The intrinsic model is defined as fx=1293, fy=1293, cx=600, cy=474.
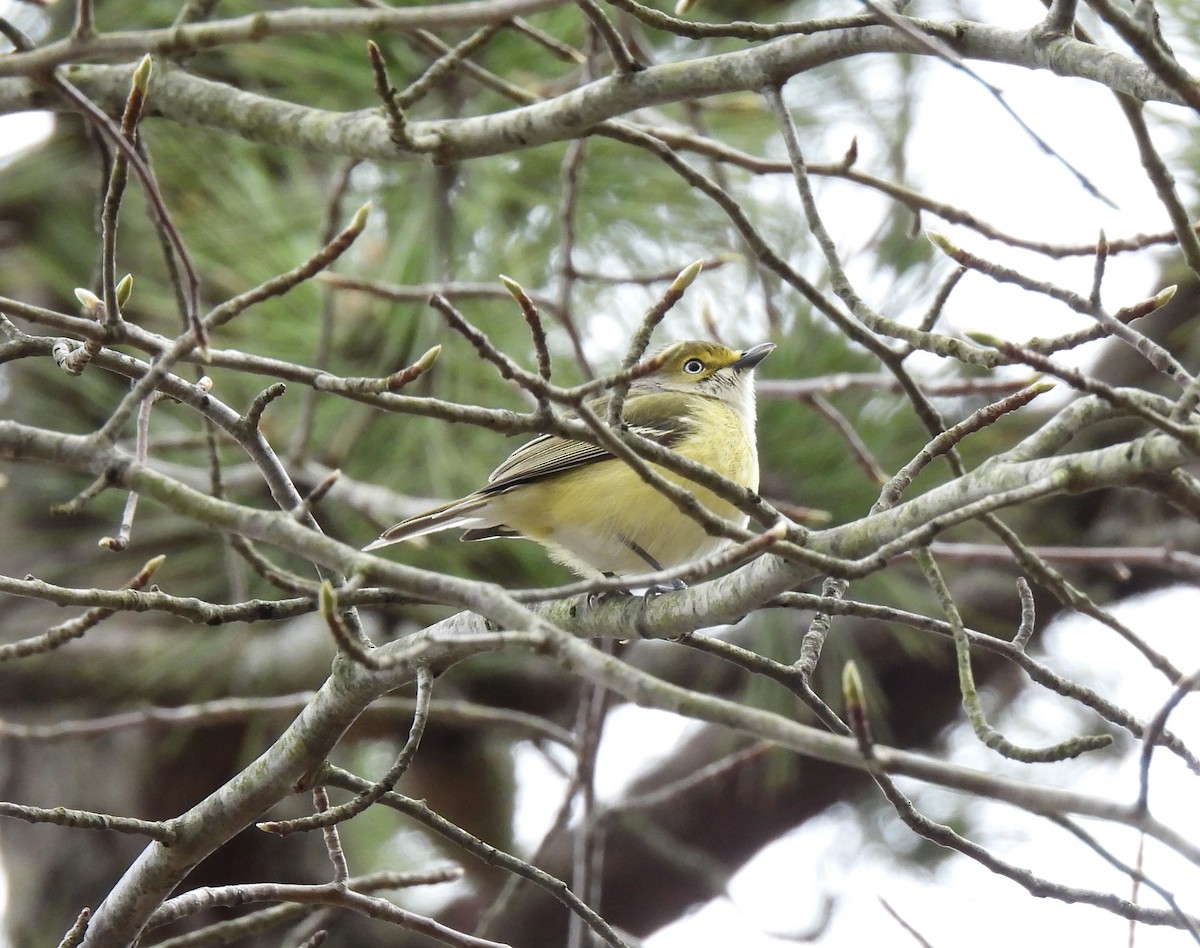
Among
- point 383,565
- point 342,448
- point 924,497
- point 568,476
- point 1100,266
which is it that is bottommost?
point 383,565

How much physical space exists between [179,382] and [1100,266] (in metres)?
1.52

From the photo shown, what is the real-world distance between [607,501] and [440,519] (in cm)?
52

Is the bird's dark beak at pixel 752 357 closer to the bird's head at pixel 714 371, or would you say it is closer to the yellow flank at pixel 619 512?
the bird's head at pixel 714 371

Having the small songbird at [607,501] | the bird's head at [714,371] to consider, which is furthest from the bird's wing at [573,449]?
the bird's head at [714,371]

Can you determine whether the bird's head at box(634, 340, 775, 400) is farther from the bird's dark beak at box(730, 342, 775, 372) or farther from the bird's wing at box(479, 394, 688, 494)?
the bird's wing at box(479, 394, 688, 494)

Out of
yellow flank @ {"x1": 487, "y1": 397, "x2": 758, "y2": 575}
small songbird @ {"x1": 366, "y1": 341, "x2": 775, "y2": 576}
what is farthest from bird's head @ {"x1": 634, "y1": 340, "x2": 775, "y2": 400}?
yellow flank @ {"x1": 487, "y1": 397, "x2": 758, "y2": 575}

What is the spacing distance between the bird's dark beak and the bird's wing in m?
0.29

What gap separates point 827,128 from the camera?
6160 mm

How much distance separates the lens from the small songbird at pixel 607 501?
13.0ft

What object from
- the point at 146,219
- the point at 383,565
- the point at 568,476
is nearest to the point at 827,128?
the point at 568,476

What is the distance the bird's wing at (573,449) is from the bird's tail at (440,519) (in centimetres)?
9

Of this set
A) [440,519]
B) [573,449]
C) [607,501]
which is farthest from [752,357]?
[440,519]

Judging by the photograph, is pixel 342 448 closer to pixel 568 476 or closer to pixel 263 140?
pixel 568 476

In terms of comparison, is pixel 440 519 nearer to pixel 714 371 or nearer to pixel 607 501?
pixel 607 501
